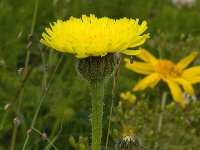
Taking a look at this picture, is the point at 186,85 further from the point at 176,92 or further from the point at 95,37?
the point at 95,37

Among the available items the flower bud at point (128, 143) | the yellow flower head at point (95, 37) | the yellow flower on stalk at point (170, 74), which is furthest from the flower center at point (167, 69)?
the yellow flower head at point (95, 37)

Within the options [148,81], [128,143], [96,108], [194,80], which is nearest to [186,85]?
[194,80]

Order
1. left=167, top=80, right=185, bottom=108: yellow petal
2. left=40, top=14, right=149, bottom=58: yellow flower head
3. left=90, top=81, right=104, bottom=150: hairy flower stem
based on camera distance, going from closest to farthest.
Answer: left=40, top=14, right=149, bottom=58: yellow flower head → left=90, top=81, right=104, bottom=150: hairy flower stem → left=167, top=80, right=185, bottom=108: yellow petal

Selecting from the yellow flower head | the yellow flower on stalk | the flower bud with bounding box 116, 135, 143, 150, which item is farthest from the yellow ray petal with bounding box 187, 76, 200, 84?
the yellow flower head

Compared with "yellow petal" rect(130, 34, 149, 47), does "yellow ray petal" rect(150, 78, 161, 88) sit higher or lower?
higher

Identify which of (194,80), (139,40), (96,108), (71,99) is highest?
(194,80)

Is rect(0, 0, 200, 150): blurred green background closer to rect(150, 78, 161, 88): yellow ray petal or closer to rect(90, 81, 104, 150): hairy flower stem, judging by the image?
rect(150, 78, 161, 88): yellow ray petal

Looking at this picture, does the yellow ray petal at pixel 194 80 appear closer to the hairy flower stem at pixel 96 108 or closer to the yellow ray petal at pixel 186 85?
the yellow ray petal at pixel 186 85

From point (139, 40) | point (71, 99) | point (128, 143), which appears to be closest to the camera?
point (139, 40)

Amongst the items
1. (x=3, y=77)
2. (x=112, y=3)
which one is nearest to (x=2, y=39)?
(x=3, y=77)
